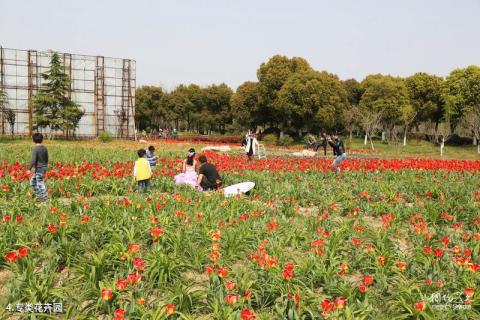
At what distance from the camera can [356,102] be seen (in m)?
58.5

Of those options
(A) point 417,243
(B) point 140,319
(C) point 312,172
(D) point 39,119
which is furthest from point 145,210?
(D) point 39,119

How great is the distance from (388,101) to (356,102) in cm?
1167

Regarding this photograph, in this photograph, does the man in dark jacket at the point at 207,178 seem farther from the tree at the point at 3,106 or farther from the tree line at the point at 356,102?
the tree at the point at 3,106

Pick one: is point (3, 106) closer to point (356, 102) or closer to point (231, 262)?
point (231, 262)

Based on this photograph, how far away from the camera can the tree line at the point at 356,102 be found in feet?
139

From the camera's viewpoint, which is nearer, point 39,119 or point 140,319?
point 140,319

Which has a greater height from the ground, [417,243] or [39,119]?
[39,119]

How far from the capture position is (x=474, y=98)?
44500mm

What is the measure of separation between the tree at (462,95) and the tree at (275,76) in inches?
642

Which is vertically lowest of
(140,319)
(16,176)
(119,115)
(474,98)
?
(140,319)

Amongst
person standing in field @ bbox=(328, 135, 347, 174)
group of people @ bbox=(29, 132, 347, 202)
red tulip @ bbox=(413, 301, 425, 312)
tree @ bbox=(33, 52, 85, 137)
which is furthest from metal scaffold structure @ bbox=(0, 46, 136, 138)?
red tulip @ bbox=(413, 301, 425, 312)

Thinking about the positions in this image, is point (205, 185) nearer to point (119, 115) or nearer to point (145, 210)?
point (145, 210)

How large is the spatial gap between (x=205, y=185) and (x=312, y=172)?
510 centimetres

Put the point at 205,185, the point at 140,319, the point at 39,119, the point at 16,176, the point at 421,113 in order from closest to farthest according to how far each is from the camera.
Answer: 1. the point at 140,319
2. the point at 16,176
3. the point at 205,185
4. the point at 39,119
5. the point at 421,113
